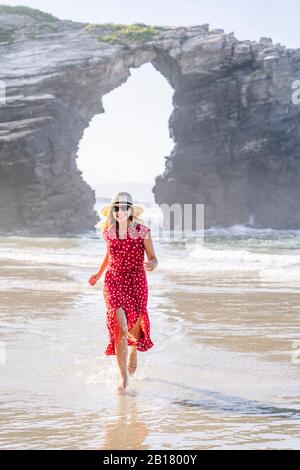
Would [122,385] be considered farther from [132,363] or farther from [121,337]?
[132,363]

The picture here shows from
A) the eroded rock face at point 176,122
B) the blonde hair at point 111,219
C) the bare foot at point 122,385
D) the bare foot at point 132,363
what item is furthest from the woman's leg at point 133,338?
the eroded rock face at point 176,122

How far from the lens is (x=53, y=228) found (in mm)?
45625

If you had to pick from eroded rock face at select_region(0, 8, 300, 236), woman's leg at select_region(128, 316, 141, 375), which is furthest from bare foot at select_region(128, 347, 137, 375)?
eroded rock face at select_region(0, 8, 300, 236)

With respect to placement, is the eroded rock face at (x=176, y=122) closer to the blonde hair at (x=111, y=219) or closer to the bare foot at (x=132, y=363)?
the bare foot at (x=132, y=363)

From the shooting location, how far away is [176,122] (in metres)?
59.1

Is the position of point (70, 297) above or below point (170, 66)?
below

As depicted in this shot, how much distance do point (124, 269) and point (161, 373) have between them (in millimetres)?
1109

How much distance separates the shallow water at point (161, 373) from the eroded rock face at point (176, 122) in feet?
112

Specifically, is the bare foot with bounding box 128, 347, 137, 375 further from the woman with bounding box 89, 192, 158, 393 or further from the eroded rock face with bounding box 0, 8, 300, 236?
the eroded rock face with bounding box 0, 8, 300, 236

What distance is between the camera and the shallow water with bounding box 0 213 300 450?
439 centimetres

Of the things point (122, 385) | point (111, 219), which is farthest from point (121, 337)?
point (111, 219)

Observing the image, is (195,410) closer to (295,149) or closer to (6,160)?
(6,160)
